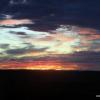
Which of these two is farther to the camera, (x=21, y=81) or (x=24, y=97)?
(x=21, y=81)

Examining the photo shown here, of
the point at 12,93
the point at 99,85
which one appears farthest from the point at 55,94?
the point at 99,85

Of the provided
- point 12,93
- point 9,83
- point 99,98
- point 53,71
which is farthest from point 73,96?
point 53,71

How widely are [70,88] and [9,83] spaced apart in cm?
517

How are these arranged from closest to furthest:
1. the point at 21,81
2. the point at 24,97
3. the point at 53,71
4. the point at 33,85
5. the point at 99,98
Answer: the point at 99,98 < the point at 24,97 < the point at 33,85 < the point at 21,81 < the point at 53,71

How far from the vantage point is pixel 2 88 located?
24562mm

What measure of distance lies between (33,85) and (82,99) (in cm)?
593

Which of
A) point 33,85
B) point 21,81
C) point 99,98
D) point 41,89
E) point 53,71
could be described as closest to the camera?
point 99,98

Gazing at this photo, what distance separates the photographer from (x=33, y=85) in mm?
26141

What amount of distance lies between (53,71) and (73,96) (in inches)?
634

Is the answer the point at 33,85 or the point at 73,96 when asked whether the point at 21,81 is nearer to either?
the point at 33,85

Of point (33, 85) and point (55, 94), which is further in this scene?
point (33, 85)

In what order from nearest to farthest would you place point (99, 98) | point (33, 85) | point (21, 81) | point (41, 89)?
point (99, 98)
point (41, 89)
point (33, 85)
point (21, 81)

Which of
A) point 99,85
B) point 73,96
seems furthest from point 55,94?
point 99,85

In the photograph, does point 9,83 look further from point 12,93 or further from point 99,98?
point 99,98
